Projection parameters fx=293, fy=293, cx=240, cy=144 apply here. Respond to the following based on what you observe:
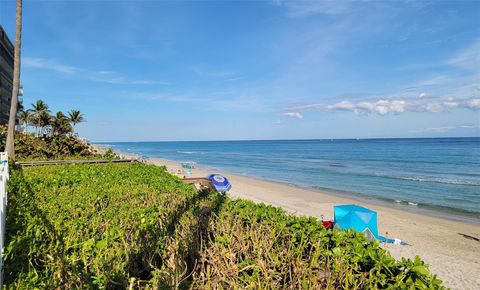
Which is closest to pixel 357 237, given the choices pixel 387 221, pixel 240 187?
pixel 387 221

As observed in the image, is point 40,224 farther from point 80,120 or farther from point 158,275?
point 80,120

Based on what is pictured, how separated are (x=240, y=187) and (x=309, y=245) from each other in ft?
75.4

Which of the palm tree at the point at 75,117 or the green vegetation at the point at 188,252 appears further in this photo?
the palm tree at the point at 75,117

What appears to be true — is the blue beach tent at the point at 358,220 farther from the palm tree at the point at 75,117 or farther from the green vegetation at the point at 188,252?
the palm tree at the point at 75,117

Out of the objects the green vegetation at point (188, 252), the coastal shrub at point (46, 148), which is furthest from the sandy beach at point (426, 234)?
the coastal shrub at point (46, 148)

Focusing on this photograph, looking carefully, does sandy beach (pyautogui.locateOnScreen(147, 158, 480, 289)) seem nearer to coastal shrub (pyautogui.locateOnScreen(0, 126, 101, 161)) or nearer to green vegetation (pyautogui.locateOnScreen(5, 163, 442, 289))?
green vegetation (pyautogui.locateOnScreen(5, 163, 442, 289))

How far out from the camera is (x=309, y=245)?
3.98 metres

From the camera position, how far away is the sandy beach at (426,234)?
961 cm

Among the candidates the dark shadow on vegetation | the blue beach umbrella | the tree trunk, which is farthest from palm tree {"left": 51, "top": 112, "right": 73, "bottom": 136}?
the dark shadow on vegetation

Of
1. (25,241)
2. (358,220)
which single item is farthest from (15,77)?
(358,220)

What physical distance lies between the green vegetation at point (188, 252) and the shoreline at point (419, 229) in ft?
8.41

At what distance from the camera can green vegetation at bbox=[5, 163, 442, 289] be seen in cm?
303

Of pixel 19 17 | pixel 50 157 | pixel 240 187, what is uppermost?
pixel 19 17

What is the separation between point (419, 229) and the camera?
14594 mm
